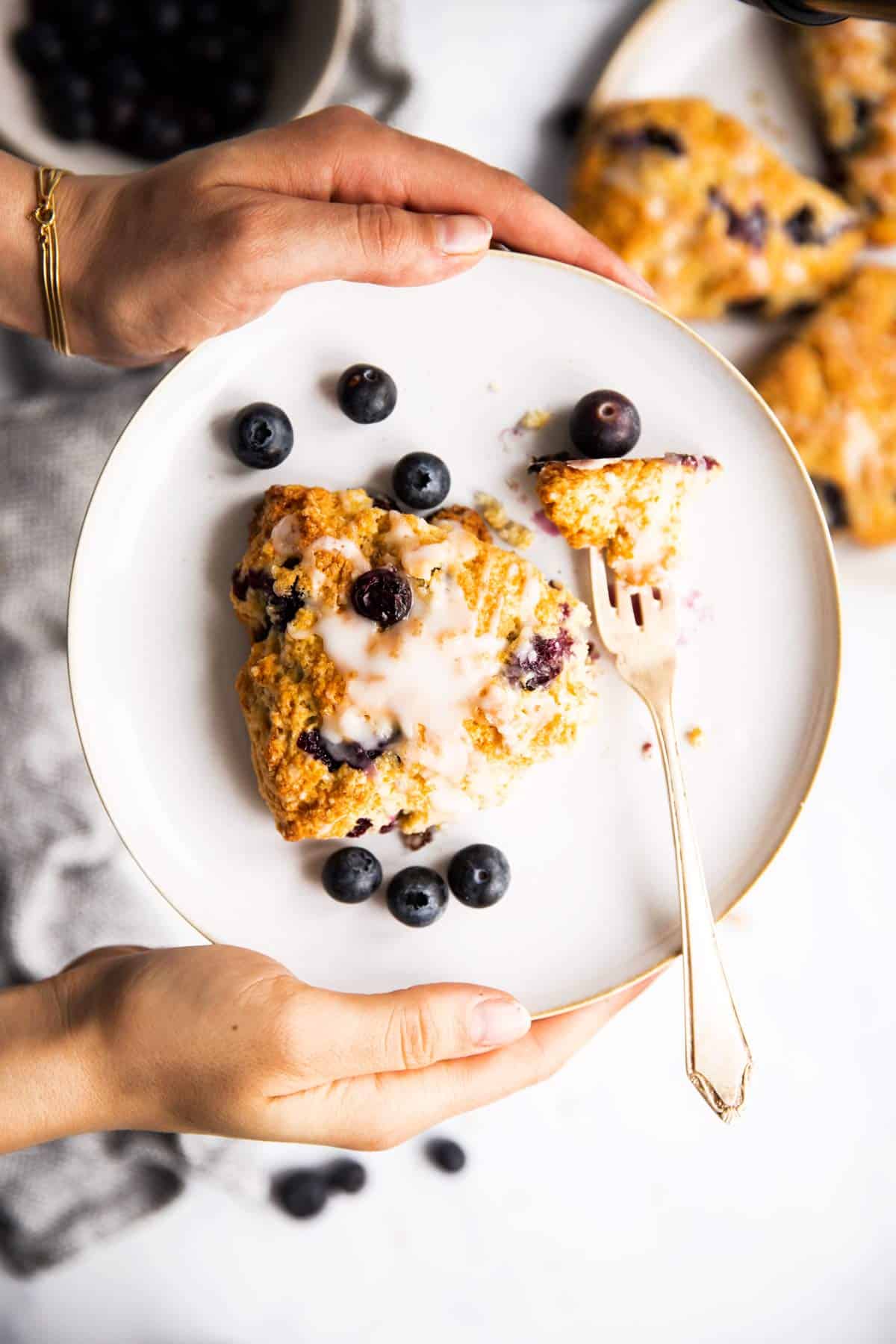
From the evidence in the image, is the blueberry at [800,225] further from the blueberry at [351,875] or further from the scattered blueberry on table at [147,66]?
the blueberry at [351,875]

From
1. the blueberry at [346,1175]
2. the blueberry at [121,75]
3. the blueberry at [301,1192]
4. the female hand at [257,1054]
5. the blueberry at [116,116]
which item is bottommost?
the blueberry at [301,1192]

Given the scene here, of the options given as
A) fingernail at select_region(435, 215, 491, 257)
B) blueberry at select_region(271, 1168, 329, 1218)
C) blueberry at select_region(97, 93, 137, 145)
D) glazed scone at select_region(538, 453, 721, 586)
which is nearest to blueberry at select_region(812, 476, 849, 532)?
glazed scone at select_region(538, 453, 721, 586)

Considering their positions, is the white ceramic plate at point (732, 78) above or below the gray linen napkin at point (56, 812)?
above

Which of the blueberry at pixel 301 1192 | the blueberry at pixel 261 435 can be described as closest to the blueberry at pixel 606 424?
the blueberry at pixel 261 435

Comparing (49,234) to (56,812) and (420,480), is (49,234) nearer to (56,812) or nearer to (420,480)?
(420,480)

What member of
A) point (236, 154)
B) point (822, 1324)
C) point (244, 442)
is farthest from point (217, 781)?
point (822, 1324)

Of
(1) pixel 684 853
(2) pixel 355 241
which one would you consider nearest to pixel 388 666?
(1) pixel 684 853
